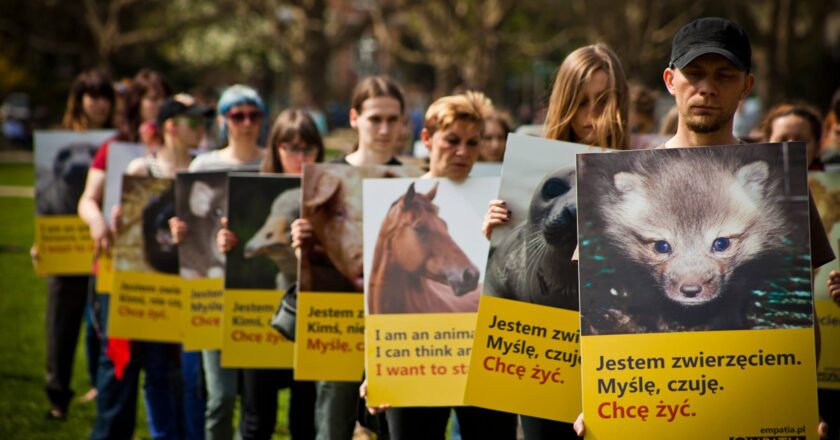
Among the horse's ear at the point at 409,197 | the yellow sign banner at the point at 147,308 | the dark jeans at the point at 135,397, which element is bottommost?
the dark jeans at the point at 135,397

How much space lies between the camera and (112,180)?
651cm

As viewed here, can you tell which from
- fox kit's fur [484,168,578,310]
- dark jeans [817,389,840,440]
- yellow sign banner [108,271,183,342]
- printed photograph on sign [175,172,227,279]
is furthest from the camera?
yellow sign banner [108,271,183,342]

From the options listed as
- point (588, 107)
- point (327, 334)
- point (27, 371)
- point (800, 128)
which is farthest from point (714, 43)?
point (27, 371)

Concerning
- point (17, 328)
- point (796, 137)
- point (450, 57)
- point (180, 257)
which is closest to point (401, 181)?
point (180, 257)

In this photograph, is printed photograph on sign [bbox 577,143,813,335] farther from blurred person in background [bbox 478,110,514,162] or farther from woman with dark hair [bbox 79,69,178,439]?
blurred person in background [bbox 478,110,514,162]

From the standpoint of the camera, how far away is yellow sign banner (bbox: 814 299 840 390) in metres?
4.70

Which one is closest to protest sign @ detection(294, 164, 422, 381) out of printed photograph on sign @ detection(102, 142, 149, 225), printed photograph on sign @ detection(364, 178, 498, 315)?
printed photograph on sign @ detection(364, 178, 498, 315)

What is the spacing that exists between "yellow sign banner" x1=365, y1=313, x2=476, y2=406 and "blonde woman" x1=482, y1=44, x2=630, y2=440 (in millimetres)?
581

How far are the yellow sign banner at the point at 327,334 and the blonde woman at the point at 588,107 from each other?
1.31 metres

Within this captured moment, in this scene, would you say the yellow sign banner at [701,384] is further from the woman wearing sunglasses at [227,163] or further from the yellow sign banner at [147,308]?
the yellow sign banner at [147,308]

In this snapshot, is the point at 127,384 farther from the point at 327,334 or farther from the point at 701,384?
the point at 701,384

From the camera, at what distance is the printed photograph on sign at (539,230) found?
3.72m

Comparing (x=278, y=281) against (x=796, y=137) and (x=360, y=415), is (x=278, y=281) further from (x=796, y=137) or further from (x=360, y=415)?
(x=796, y=137)

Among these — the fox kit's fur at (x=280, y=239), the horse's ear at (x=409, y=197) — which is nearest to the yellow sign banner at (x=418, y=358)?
the horse's ear at (x=409, y=197)
